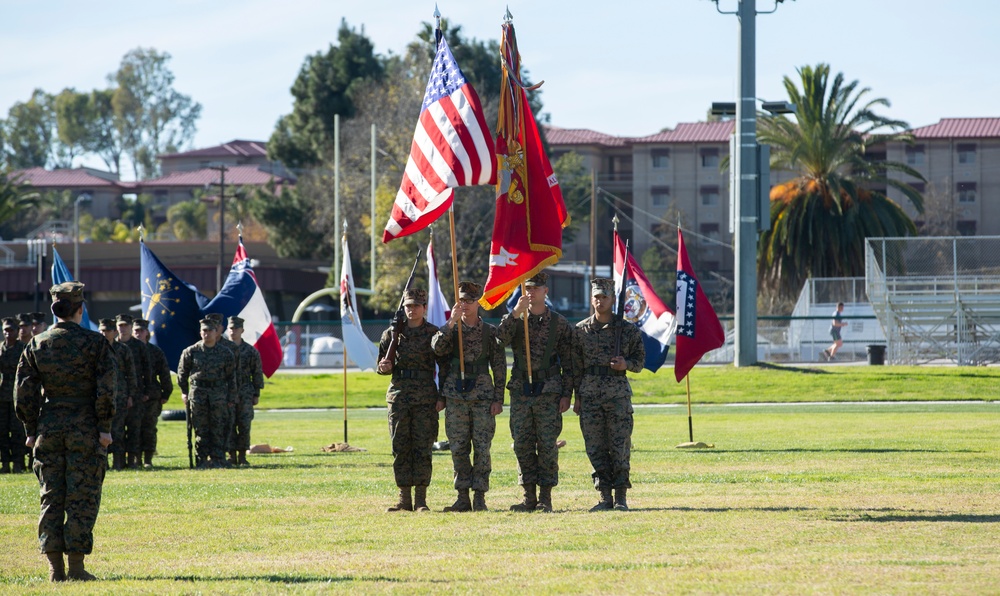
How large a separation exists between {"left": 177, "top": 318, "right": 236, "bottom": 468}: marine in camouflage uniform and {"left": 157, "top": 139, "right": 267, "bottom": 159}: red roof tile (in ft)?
346

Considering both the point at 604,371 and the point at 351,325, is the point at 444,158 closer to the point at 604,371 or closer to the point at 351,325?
the point at 604,371

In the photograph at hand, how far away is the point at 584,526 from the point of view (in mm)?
10836

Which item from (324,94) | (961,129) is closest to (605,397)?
(324,94)

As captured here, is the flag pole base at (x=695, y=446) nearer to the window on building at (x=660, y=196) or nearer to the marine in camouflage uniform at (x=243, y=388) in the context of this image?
the marine in camouflage uniform at (x=243, y=388)

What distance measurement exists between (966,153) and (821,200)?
99.8ft

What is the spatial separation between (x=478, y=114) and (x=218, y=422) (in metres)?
7.46

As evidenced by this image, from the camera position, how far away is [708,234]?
90625mm

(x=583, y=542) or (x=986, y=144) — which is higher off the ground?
(x=986, y=144)

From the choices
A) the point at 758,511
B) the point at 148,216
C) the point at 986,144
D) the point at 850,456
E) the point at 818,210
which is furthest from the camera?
the point at 148,216

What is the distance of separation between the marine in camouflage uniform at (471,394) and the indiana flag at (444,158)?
856mm

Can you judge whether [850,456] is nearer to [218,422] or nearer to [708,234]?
[218,422]

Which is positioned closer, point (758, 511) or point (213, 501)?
point (758, 511)

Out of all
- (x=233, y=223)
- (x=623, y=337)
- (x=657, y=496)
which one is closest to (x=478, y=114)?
(x=623, y=337)

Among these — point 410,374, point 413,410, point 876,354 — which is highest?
point 410,374
